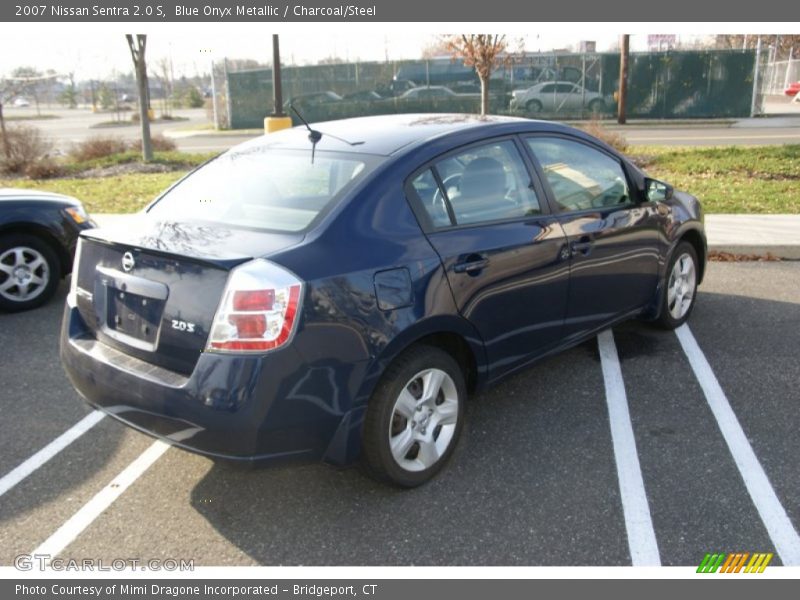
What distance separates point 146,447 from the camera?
13.0 ft

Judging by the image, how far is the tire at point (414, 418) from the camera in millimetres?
3266

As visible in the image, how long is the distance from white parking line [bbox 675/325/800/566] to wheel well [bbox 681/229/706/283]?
0.86 meters

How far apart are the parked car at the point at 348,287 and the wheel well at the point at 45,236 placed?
2.96m

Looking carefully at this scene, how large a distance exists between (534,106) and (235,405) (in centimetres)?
2855

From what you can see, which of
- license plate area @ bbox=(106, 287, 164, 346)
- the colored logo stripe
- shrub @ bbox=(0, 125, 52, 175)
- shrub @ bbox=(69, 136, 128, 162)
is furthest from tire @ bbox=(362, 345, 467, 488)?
shrub @ bbox=(69, 136, 128, 162)

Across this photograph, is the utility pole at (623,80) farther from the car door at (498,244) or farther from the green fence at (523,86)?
the car door at (498,244)

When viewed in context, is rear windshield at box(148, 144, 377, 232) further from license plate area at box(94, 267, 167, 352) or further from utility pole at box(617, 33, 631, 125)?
utility pole at box(617, 33, 631, 125)

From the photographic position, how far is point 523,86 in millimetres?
30094

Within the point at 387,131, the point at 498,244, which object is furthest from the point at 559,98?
the point at 498,244

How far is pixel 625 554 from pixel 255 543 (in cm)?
153

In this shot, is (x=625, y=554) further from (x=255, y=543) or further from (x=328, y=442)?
(x=255, y=543)

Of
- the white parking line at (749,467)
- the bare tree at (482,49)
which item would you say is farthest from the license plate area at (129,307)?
the bare tree at (482,49)

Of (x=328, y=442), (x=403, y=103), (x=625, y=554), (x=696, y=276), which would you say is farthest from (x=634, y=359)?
(x=403, y=103)

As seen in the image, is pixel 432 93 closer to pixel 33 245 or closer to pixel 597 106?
pixel 597 106
